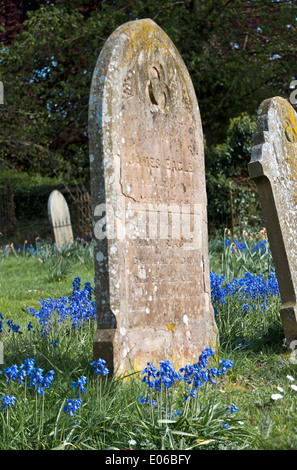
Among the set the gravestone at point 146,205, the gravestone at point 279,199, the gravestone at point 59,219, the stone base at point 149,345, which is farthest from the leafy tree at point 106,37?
the stone base at point 149,345

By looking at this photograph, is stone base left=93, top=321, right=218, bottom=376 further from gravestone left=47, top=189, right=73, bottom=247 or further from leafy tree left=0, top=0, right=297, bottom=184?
leafy tree left=0, top=0, right=297, bottom=184

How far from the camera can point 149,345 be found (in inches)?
155

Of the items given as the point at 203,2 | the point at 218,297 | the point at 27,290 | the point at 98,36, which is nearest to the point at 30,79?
the point at 98,36

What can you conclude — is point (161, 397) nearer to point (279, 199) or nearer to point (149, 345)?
point (149, 345)

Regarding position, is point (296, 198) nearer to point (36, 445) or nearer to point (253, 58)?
point (36, 445)

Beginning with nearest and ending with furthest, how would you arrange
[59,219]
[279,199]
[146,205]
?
[146,205]
[279,199]
[59,219]

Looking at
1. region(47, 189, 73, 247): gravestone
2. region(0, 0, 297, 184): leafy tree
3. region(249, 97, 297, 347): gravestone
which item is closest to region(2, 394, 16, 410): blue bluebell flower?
region(249, 97, 297, 347): gravestone

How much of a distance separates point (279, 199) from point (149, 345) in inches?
68.1

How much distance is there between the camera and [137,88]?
13.3 ft

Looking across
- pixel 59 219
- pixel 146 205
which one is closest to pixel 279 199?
pixel 146 205

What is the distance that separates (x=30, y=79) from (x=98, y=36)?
2.53 m

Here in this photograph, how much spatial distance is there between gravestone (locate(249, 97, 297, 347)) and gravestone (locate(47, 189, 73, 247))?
7377mm

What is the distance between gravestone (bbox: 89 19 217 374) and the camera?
145 inches

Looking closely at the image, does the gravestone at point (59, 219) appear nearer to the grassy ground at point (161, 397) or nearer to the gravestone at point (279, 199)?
the grassy ground at point (161, 397)
